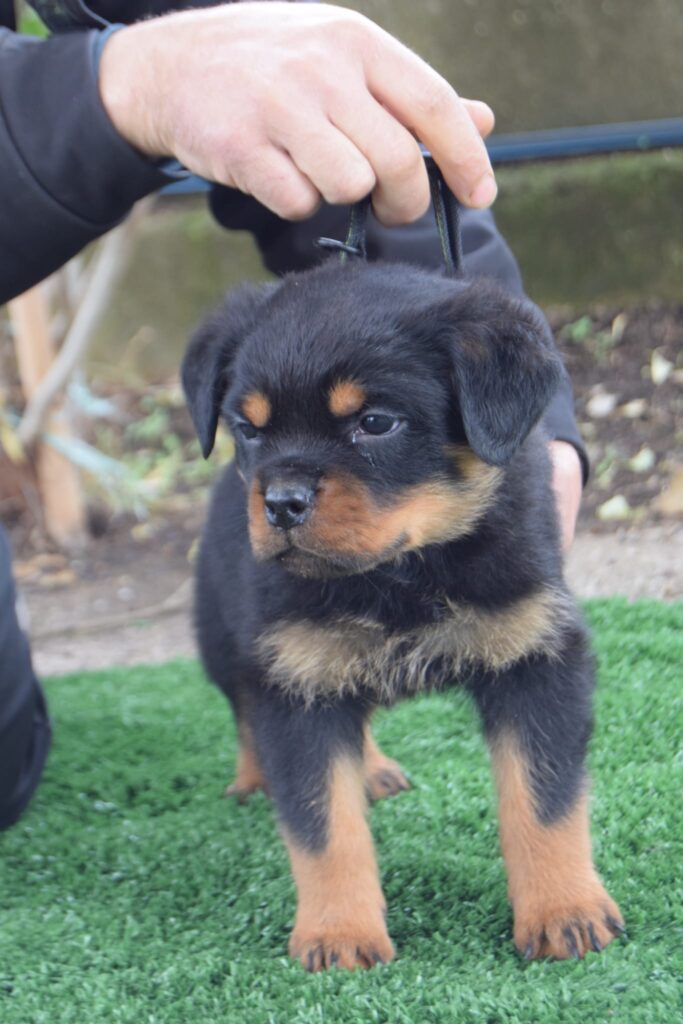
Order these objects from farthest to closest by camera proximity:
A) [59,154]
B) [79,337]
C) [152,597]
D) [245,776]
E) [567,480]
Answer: [79,337]
[152,597]
[245,776]
[567,480]
[59,154]

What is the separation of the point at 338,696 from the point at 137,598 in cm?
291

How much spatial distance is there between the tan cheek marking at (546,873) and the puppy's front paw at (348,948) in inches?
8.7

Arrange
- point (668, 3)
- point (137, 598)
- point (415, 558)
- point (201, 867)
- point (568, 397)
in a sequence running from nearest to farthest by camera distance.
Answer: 1. point (415, 558)
2. point (201, 867)
3. point (568, 397)
4. point (137, 598)
5. point (668, 3)

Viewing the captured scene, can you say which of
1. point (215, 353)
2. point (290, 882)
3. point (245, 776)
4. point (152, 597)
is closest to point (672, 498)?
point (152, 597)

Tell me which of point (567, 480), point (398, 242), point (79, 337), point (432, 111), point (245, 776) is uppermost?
point (432, 111)

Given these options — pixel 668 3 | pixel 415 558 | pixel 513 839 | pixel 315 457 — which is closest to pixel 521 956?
pixel 513 839

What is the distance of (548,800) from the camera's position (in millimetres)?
2039

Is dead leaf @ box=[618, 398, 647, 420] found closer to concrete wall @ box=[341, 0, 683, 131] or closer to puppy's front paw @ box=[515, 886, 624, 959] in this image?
concrete wall @ box=[341, 0, 683, 131]

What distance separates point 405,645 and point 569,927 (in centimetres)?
52

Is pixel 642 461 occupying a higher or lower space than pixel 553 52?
lower

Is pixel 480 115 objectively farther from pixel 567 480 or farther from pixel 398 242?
pixel 567 480

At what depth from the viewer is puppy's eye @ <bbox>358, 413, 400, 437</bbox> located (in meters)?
1.89

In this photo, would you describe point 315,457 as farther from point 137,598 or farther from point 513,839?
point 137,598

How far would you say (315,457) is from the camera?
1.87 metres
